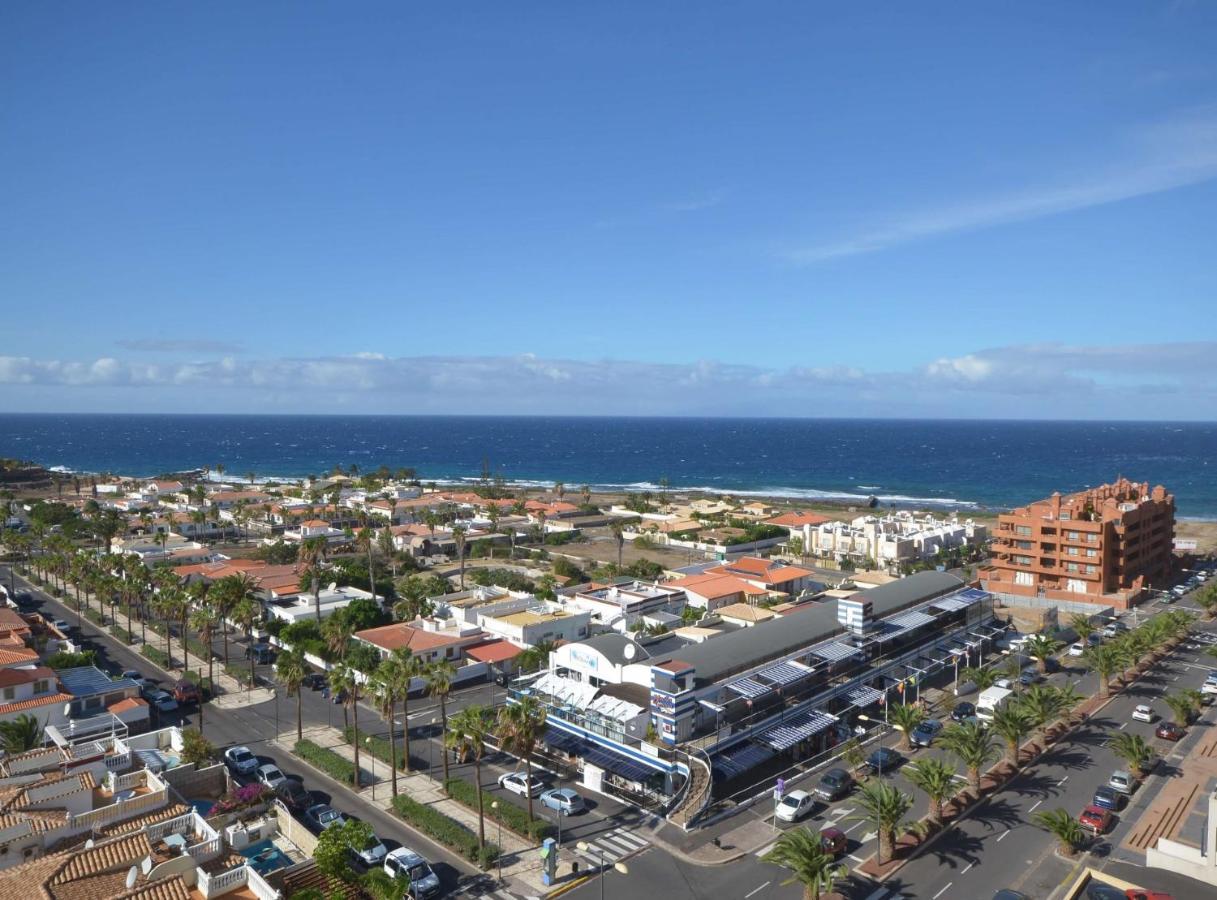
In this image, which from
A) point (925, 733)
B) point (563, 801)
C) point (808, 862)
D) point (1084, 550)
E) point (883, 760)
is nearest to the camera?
point (808, 862)

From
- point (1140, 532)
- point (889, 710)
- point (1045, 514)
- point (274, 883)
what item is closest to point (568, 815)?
point (274, 883)

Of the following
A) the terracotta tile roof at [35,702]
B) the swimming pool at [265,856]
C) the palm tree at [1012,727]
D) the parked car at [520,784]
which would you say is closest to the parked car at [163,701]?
the terracotta tile roof at [35,702]

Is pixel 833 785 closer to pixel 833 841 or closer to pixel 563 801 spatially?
pixel 833 841

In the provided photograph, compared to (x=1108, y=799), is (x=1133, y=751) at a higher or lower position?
higher

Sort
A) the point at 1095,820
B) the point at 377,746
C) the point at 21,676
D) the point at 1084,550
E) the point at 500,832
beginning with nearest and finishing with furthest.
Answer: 1. the point at 1095,820
2. the point at 500,832
3. the point at 377,746
4. the point at 21,676
5. the point at 1084,550

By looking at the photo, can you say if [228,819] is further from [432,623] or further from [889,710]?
[889,710]

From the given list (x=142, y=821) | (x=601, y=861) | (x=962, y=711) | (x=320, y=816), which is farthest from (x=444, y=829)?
(x=962, y=711)

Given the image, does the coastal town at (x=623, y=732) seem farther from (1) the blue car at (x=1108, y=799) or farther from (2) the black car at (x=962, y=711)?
(2) the black car at (x=962, y=711)
